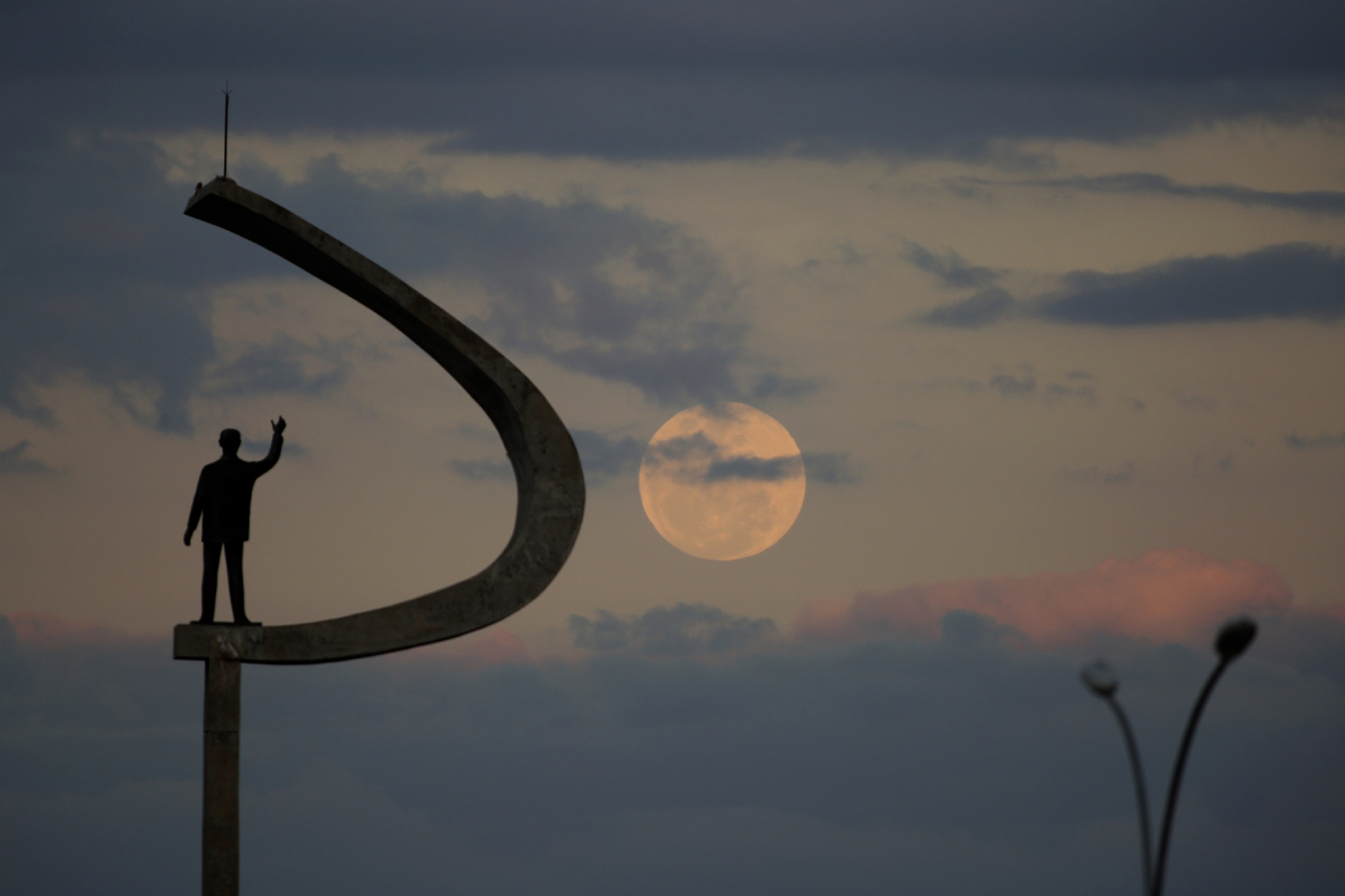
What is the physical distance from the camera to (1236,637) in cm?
1738

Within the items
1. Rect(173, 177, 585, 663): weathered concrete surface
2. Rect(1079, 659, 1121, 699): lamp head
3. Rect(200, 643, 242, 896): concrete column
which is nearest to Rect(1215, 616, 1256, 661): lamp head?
Rect(1079, 659, 1121, 699): lamp head

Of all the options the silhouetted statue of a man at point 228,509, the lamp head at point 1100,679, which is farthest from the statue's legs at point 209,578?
the lamp head at point 1100,679

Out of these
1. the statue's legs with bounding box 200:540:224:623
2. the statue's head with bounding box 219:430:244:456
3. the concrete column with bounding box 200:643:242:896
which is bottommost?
the concrete column with bounding box 200:643:242:896

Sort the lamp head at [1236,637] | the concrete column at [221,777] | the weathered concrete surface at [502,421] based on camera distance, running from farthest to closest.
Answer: the weathered concrete surface at [502,421] < the concrete column at [221,777] < the lamp head at [1236,637]

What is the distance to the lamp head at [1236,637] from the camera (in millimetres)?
17297

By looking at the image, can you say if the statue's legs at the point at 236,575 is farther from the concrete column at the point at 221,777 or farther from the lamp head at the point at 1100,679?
the lamp head at the point at 1100,679

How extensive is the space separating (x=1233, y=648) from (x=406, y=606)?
10.6m

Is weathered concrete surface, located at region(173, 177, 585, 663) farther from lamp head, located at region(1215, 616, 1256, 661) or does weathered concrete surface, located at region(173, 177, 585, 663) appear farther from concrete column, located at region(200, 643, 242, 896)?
lamp head, located at region(1215, 616, 1256, 661)

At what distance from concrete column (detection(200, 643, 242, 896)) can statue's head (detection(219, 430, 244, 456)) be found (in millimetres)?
2654

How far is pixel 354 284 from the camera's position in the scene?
22812mm

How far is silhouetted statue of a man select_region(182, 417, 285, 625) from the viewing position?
2197 centimetres

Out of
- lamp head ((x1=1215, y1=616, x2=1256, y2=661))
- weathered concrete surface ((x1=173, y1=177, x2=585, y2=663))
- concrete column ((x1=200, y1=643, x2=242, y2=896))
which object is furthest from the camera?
weathered concrete surface ((x1=173, y1=177, x2=585, y2=663))

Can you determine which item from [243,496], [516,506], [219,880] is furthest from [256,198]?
[219,880]

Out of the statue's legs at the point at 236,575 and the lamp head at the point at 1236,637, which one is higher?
the statue's legs at the point at 236,575
